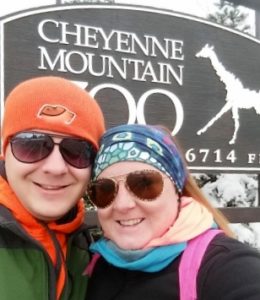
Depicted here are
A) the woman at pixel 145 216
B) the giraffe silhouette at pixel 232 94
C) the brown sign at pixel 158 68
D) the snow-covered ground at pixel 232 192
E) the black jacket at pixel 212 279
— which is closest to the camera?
the black jacket at pixel 212 279

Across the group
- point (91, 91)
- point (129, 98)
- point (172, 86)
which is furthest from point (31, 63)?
point (172, 86)

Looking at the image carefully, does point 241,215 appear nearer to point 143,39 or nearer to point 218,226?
point 143,39

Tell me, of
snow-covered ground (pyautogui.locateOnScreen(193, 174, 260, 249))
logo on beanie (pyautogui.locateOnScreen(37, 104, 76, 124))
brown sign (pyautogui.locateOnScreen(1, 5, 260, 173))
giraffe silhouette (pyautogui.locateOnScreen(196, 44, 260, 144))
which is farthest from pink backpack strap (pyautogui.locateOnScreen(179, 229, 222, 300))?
snow-covered ground (pyautogui.locateOnScreen(193, 174, 260, 249))

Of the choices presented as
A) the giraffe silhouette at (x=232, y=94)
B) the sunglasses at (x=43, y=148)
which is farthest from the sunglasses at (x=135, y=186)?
the giraffe silhouette at (x=232, y=94)

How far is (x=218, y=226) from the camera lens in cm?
136

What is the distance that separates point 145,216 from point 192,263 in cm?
19

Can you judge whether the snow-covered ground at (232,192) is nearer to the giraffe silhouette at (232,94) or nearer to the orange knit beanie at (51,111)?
the giraffe silhouette at (232,94)

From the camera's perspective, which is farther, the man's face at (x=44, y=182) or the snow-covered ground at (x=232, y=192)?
the snow-covered ground at (x=232, y=192)

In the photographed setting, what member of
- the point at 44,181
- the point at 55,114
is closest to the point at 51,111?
the point at 55,114

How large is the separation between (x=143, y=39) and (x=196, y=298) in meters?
2.21

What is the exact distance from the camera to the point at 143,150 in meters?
1.28

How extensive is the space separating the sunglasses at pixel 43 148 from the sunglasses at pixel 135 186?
0.11m

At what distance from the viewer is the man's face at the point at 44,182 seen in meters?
1.34

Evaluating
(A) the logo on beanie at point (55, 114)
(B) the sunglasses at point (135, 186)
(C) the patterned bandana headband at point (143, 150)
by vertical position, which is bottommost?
(B) the sunglasses at point (135, 186)
